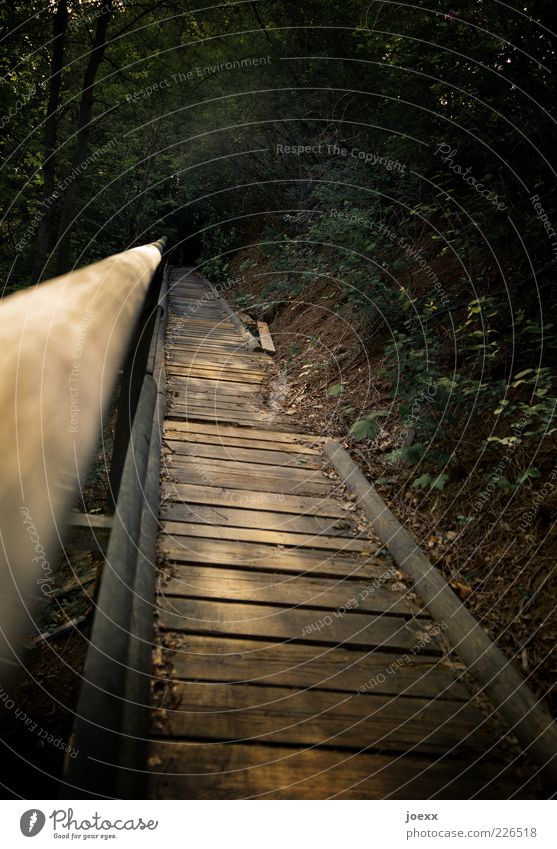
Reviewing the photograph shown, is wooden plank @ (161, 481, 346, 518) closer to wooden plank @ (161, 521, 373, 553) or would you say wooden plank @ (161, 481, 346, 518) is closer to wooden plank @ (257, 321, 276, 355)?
wooden plank @ (161, 521, 373, 553)

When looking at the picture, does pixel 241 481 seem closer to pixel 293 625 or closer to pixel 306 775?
pixel 293 625

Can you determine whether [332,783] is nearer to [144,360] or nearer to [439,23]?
[144,360]

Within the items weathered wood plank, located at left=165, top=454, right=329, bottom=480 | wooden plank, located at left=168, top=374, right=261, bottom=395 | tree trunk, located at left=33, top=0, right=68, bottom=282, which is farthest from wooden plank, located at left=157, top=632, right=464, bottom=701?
tree trunk, located at left=33, top=0, right=68, bottom=282

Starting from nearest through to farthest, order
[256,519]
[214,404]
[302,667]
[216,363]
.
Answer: [302,667]
[256,519]
[214,404]
[216,363]

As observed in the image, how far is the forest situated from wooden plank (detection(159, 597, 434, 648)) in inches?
21.3

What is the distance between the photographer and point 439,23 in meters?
5.17

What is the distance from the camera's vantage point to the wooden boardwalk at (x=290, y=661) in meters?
2.05

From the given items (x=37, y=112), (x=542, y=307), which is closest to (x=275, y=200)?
(x=37, y=112)

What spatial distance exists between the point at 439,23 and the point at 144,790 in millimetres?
6335

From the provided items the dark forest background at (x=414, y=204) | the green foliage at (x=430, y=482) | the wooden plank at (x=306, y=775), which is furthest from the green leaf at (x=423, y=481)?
the wooden plank at (x=306, y=775)

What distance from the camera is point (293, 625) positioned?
2.83 meters

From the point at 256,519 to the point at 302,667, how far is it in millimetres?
1355

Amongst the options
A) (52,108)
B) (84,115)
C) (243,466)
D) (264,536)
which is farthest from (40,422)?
(84,115)

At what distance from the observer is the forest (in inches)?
144
